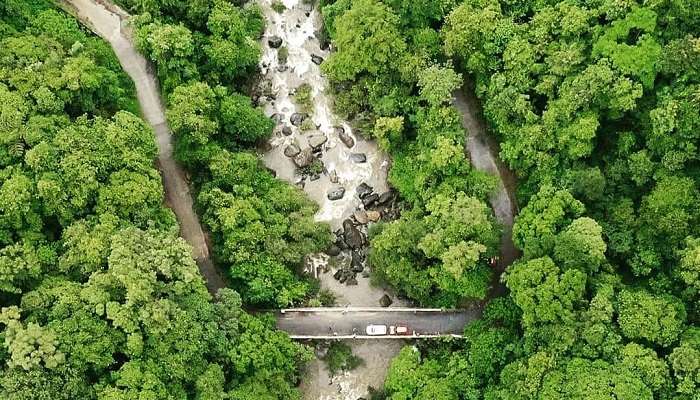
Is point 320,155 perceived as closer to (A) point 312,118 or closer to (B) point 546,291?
(A) point 312,118

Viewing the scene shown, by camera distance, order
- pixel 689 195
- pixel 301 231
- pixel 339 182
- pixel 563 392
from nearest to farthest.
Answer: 1. pixel 563 392
2. pixel 689 195
3. pixel 301 231
4. pixel 339 182

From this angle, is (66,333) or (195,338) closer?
(66,333)

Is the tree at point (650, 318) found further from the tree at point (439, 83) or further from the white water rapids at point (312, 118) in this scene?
the white water rapids at point (312, 118)

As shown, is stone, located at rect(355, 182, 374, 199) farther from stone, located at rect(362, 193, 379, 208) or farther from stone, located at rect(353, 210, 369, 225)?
stone, located at rect(353, 210, 369, 225)

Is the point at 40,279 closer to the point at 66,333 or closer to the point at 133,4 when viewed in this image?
the point at 66,333

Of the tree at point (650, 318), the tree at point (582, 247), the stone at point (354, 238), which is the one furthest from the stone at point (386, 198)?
the tree at point (650, 318)

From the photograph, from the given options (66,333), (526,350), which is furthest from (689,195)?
(66,333)

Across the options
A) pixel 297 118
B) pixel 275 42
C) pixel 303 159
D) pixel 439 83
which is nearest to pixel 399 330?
pixel 303 159
